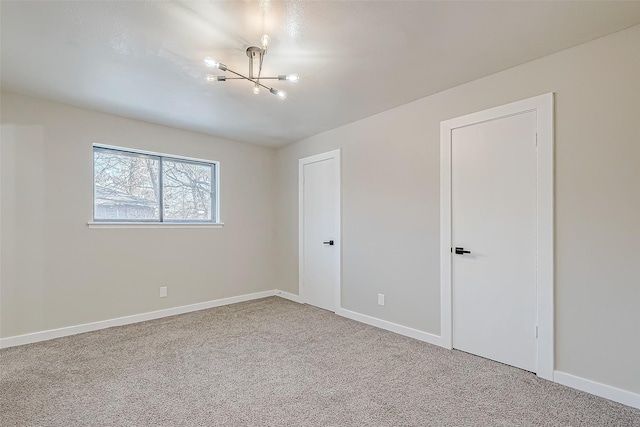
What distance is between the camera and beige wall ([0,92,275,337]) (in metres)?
2.99

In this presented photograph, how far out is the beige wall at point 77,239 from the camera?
299cm

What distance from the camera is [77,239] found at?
332cm

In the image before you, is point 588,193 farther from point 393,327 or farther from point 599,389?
point 393,327

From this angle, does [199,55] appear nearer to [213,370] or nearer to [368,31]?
[368,31]

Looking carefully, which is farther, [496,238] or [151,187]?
[151,187]

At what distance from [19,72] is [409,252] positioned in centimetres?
379

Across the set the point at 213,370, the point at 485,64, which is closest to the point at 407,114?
the point at 485,64

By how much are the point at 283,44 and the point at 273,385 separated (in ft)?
7.91

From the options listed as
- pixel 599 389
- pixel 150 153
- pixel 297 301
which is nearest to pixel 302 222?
pixel 297 301

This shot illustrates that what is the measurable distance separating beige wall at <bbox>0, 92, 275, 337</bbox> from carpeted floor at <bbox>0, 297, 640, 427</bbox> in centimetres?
44

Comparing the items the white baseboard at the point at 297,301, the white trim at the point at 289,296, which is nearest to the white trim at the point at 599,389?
the white baseboard at the point at 297,301

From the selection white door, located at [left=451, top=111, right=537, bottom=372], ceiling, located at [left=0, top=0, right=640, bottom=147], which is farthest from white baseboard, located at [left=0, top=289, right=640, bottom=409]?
ceiling, located at [left=0, top=0, right=640, bottom=147]

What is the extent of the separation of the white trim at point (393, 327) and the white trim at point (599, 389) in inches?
35.8

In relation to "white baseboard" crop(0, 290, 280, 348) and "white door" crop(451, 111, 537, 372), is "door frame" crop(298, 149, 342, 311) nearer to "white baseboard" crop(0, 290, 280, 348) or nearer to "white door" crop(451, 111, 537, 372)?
"white baseboard" crop(0, 290, 280, 348)
